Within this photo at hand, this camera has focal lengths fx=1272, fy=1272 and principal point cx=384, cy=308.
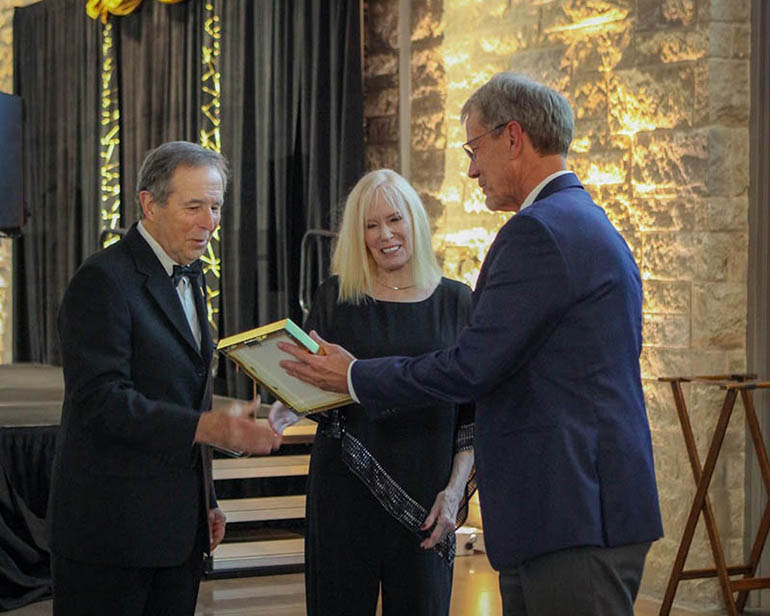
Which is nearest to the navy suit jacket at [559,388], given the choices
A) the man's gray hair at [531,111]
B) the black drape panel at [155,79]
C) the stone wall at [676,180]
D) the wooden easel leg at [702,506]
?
the man's gray hair at [531,111]

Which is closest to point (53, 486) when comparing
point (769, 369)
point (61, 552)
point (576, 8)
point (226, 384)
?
point (61, 552)

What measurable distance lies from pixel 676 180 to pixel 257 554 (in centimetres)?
234

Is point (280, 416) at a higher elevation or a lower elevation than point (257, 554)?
higher

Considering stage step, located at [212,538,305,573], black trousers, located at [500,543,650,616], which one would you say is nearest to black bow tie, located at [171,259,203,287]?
black trousers, located at [500,543,650,616]

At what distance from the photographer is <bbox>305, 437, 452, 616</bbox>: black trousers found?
9.66ft

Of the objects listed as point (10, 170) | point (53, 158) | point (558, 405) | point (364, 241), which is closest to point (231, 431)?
point (558, 405)

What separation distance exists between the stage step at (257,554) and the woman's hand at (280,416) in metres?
2.62

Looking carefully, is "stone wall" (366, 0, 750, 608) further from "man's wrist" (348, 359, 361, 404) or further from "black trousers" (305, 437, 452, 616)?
"man's wrist" (348, 359, 361, 404)

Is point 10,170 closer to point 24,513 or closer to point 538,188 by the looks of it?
point 24,513

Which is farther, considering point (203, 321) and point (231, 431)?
point (203, 321)

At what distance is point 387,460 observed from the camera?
2977 mm

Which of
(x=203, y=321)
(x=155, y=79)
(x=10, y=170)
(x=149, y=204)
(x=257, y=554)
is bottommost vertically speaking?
(x=257, y=554)

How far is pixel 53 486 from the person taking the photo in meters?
2.47

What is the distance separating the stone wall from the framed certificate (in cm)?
252
